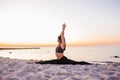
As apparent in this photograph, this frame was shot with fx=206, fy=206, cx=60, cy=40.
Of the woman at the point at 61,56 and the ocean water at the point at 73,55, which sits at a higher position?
the woman at the point at 61,56

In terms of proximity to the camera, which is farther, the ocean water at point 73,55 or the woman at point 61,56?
the ocean water at point 73,55

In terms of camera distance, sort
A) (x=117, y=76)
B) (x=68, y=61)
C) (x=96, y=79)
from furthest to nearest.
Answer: (x=68, y=61) → (x=117, y=76) → (x=96, y=79)

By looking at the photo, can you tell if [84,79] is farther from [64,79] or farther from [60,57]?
[60,57]

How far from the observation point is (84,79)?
4227 millimetres

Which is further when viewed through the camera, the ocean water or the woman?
the ocean water

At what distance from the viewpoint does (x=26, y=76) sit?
464 cm

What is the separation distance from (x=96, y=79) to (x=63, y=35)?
4.19m

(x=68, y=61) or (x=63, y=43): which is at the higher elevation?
(x=63, y=43)

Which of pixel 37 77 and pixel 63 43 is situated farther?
pixel 63 43

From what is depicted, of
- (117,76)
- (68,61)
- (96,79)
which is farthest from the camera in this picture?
(68,61)

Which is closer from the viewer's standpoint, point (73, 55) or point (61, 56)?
point (61, 56)

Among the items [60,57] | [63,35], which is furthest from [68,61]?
[63,35]

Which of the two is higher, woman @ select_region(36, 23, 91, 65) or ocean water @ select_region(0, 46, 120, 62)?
woman @ select_region(36, 23, 91, 65)

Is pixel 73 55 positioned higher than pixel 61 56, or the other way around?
pixel 61 56
